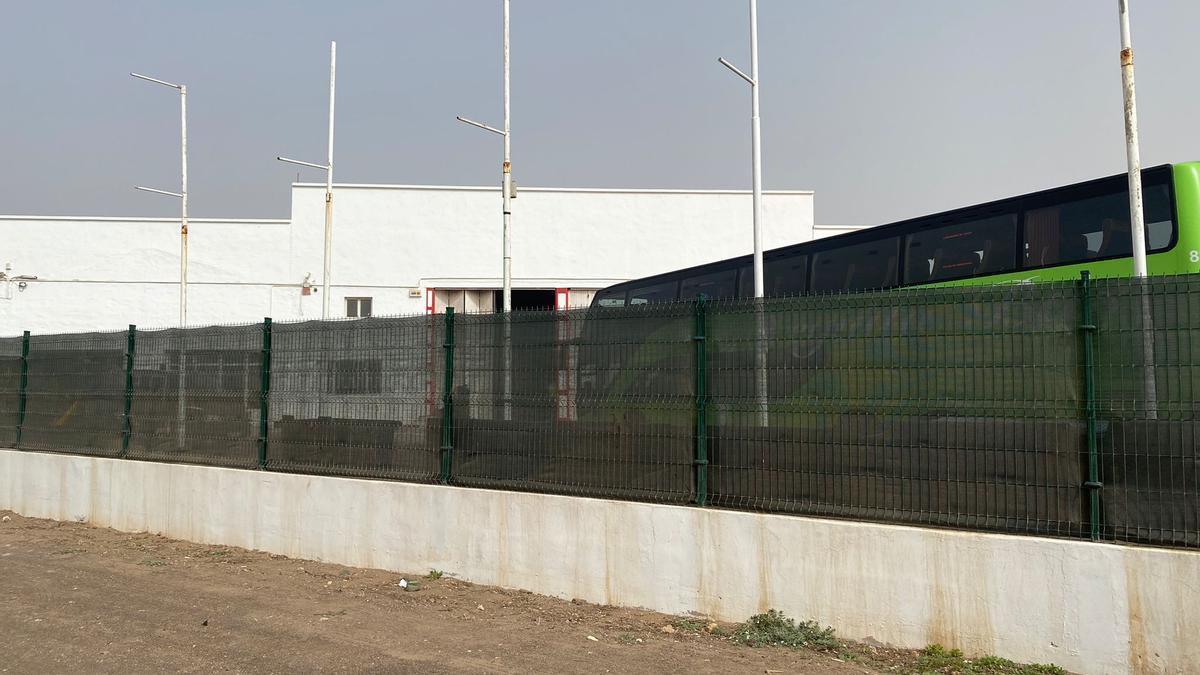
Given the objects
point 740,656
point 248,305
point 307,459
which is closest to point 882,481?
point 740,656

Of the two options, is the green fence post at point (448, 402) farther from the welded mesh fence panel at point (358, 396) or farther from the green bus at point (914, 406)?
the green bus at point (914, 406)

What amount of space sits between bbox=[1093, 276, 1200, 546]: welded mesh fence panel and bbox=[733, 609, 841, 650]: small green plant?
2.07 metres

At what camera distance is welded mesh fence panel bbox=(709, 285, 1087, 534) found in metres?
6.57

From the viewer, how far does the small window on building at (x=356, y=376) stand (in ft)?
35.4

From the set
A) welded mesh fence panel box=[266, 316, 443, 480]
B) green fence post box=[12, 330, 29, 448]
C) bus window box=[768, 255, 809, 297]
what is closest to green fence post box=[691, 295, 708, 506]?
welded mesh fence panel box=[266, 316, 443, 480]

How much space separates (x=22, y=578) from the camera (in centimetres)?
959

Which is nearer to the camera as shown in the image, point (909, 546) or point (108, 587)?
point (909, 546)

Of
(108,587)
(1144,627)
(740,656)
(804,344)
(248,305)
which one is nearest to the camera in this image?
(1144,627)

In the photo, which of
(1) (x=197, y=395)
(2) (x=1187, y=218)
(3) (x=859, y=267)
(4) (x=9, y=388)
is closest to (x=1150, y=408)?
(2) (x=1187, y=218)

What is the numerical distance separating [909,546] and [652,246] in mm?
31860

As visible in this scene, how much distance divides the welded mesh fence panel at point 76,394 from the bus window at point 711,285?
1053 centimetres

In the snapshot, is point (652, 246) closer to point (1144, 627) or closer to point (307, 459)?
point (307, 459)

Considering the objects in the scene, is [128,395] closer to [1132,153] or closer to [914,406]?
[914,406]

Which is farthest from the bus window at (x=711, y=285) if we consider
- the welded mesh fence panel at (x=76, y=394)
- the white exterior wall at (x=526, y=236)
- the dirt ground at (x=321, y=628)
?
the white exterior wall at (x=526, y=236)
